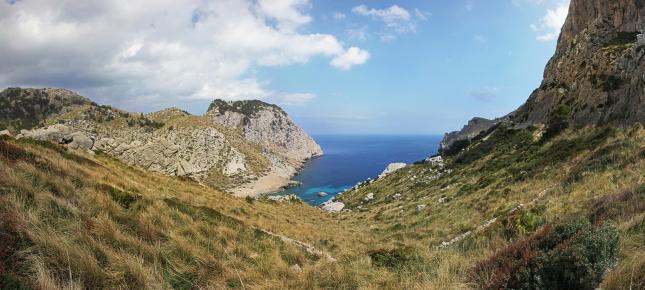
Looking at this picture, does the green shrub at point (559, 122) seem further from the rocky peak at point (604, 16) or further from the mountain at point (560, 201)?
the rocky peak at point (604, 16)

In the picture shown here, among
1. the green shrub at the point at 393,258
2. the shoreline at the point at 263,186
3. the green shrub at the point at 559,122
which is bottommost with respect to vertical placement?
the shoreline at the point at 263,186

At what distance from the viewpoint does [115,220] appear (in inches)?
332

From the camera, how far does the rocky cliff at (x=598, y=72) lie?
26.2 m

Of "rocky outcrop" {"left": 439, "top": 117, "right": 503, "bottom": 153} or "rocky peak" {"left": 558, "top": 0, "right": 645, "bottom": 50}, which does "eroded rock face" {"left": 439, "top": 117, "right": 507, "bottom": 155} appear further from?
"rocky peak" {"left": 558, "top": 0, "right": 645, "bottom": 50}

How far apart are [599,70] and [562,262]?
1700 inches

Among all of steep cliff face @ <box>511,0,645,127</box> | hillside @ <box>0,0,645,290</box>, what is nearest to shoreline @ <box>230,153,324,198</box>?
steep cliff face @ <box>511,0,645,127</box>

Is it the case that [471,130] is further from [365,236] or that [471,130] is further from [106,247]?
[106,247]

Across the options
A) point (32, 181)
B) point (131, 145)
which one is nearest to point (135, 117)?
point (131, 145)

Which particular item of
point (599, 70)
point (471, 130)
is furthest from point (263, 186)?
point (599, 70)

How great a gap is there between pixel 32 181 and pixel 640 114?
30.6m

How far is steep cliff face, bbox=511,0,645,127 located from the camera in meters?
26.1

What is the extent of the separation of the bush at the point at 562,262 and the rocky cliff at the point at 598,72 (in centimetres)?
2261

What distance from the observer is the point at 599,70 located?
3759 centimetres

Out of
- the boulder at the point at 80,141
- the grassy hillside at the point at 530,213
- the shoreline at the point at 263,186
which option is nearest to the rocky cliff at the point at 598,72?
the grassy hillside at the point at 530,213
